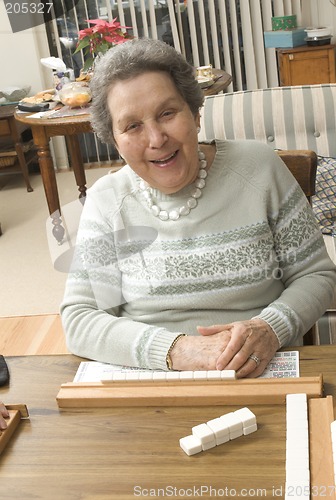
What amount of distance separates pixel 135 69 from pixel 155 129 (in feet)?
0.43

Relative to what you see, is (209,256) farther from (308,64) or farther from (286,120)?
(308,64)

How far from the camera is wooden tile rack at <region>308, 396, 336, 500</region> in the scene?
3.43 ft

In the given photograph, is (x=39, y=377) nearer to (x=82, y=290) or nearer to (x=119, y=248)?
(x=82, y=290)

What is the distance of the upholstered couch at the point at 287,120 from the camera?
2869mm

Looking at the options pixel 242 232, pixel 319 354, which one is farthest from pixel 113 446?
pixel 242 232

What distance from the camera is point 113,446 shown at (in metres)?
1.22

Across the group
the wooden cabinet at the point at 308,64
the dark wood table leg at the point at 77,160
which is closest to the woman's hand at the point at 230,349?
the dark wood table leg at the point at 77,160

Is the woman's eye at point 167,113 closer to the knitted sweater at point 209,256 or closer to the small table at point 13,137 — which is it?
the knitted sweater at point 209,256

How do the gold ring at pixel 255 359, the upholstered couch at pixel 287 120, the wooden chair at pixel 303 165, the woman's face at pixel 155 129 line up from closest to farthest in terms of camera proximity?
the gold ring at pixel 255 359, the woman's face at pixel 155 129, the wooden chair at pixel 303 165, the upholstered couch at pixel 287 120

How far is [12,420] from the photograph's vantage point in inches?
51.1

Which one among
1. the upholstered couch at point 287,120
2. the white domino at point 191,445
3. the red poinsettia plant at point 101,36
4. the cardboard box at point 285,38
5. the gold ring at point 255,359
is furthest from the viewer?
the cardboard box at point 285,38

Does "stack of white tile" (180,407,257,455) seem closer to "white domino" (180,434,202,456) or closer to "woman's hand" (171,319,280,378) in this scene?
"white domino" (180,434,202,456)

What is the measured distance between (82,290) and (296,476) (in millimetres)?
741

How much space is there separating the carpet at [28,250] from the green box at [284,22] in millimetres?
1613
